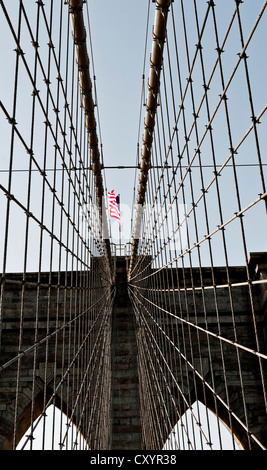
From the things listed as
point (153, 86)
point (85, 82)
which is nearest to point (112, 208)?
point (153, 86)

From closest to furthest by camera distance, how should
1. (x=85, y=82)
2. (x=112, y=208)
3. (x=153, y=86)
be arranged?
1. (x=85, y=82)
2. (x=153, y=86)
3. (x=112, y=208)

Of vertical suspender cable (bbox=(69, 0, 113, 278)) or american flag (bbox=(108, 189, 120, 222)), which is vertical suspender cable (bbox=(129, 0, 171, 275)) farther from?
american flag (bbox=(108, 189, 120, 222))

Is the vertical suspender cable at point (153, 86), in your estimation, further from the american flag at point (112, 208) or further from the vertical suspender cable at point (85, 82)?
the american flag at point (112, 208)

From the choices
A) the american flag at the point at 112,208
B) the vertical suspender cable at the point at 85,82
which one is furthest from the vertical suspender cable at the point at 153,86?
the american flag at the point at 112,208

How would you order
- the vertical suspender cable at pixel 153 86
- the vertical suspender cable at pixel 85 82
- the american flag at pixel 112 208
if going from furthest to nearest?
the american flag at pixel 112 208 → the vertical suspender cable at pixel 153 86 → the vertical suspender cable at pixel 85 82

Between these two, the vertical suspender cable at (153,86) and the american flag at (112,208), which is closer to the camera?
the vertical suspender cable at (153,86)

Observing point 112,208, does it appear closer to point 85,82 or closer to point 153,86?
point 153,86

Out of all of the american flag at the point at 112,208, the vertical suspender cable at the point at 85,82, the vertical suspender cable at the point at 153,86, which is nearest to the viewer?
the vertical suspender cable at the point at 85,82

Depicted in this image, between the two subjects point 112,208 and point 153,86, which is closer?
point 153,86

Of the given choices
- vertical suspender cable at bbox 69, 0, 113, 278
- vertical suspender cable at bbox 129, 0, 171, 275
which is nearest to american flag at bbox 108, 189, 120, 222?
vertical suspender cable at bbox 129, 0, 171, 275

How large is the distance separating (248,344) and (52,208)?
273 inches
